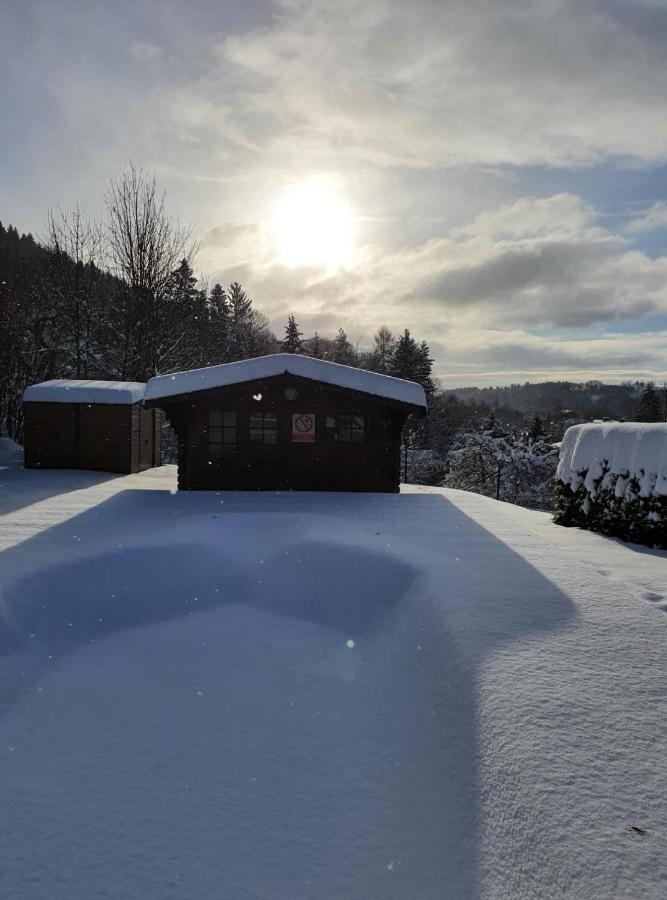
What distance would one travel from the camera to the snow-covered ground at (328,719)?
11.2ft

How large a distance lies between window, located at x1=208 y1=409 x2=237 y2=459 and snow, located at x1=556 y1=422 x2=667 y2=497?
877 cm

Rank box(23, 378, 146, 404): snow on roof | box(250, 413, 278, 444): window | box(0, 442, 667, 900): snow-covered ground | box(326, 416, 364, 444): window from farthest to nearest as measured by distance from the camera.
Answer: box(23, 378, 146, 404): snow on roof
box(326, 416, 364, 444): window
box(250, 413, 278, 444): window
box(0, 442, 667, 900): snow-covered ground

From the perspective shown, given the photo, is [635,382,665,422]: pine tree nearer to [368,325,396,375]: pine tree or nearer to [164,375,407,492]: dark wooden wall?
[368,325,396,375]: pine tree

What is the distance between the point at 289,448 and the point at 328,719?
34.9 ft

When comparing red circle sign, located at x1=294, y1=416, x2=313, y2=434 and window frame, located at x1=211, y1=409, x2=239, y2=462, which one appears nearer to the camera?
window frame, located at x1=211, y1=409, x2=239, y2=462

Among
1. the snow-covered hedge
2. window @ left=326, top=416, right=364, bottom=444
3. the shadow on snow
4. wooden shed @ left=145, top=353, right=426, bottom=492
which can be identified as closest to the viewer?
the shadow on snow

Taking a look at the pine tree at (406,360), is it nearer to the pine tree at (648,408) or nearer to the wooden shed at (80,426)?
the pine tree at (648,408)

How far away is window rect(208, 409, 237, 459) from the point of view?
1523 cm

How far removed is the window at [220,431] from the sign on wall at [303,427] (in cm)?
168

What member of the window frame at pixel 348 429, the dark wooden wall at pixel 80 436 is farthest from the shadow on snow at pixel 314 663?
the dark wooden wall at pixel 80 436

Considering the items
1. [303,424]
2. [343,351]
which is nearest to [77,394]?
[303,424]

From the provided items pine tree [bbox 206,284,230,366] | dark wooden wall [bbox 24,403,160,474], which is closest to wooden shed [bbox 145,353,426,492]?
dark wooden wall [bbox 24,403,160,474]

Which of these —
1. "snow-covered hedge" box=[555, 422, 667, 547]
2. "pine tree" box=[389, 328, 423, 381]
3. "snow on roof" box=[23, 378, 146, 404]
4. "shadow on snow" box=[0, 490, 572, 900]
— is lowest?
"shadow on snow" box=[0, 490, 572, 900]

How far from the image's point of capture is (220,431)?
15.3 metres
